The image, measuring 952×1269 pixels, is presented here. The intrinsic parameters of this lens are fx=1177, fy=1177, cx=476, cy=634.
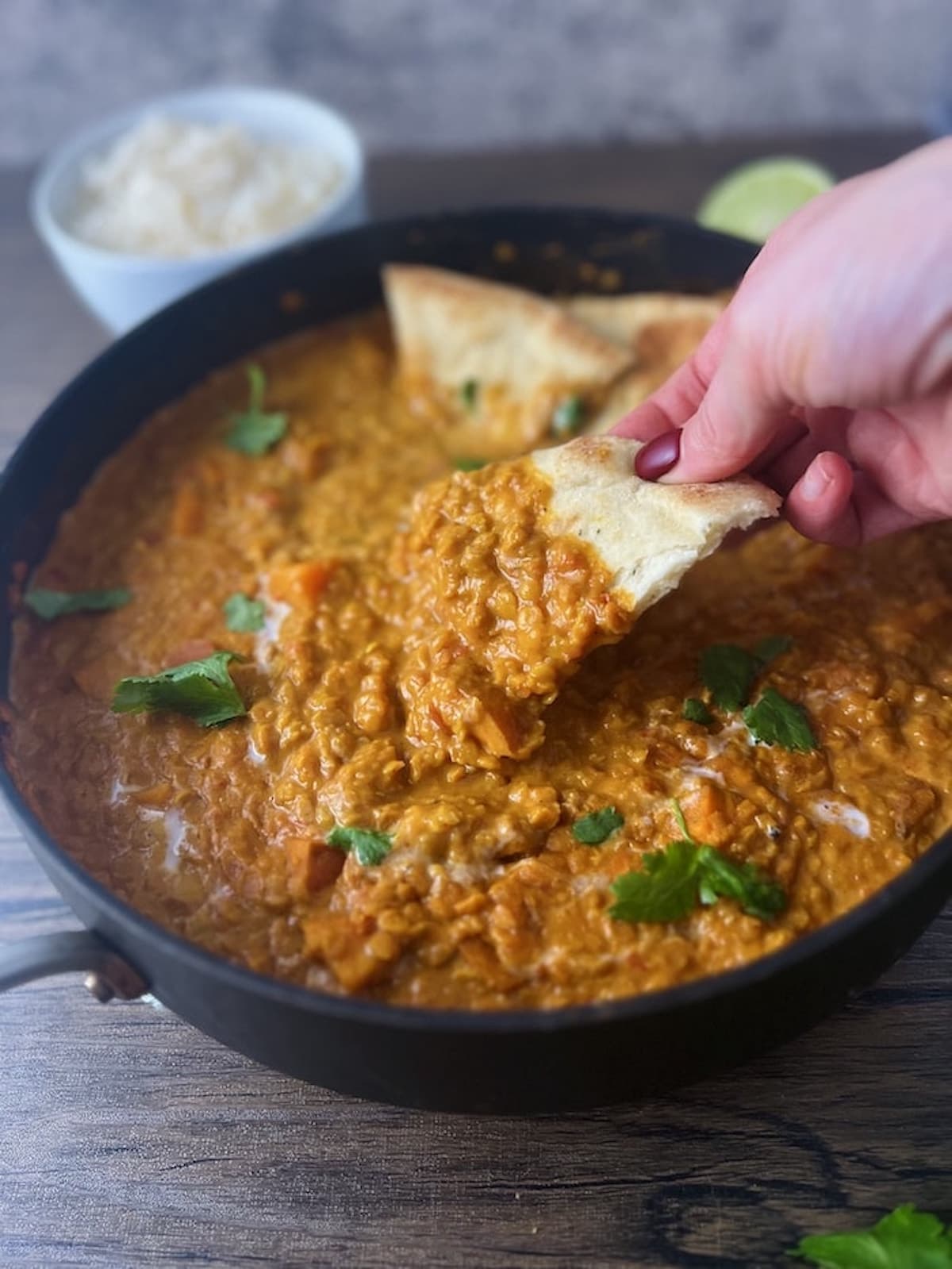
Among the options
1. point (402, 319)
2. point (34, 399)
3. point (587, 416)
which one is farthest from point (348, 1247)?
point (34, 399)

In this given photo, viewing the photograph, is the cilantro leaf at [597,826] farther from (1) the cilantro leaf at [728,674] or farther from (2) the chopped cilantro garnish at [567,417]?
(2) the chopped cilantro garnish at [567,417]

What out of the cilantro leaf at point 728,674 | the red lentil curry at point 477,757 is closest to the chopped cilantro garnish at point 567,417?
the red lentil curry at point 477,757

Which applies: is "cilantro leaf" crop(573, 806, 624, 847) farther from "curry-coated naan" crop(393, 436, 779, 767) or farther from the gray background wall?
the gray background wall

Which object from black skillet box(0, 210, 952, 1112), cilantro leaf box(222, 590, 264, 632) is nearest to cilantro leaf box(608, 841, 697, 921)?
black skillet box(0, 210, 952, 1112)

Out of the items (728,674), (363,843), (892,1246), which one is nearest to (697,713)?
(728,674)

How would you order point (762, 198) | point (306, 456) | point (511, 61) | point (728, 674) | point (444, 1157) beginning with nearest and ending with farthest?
1. point (444, 1157)
2. point (728, 674)
3. point (306, 456)
4. point (762, 198)
5. point (511, 61)

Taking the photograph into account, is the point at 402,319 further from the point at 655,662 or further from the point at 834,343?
the point at 834,343

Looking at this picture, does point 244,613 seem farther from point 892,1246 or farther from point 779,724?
point 892,1246
